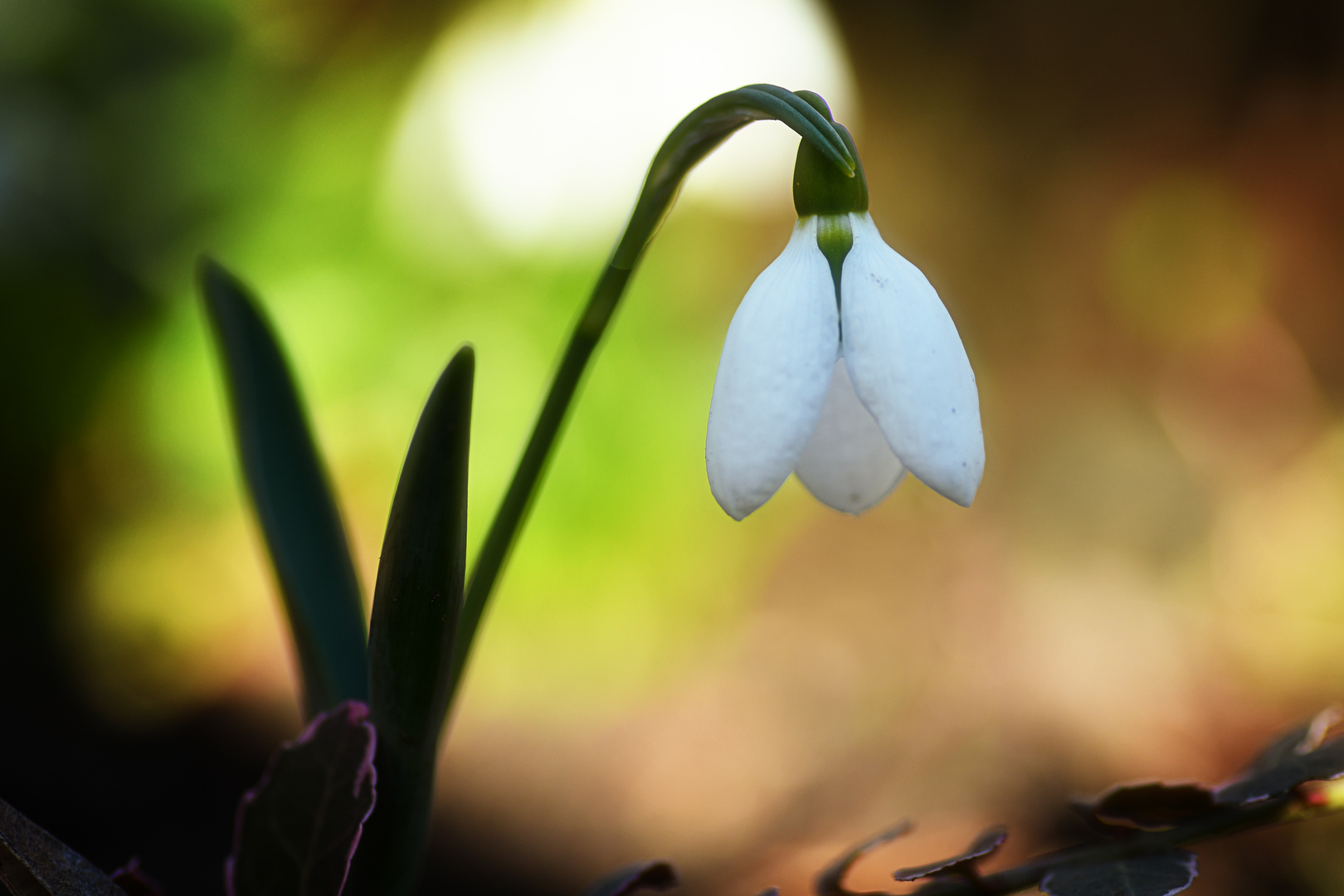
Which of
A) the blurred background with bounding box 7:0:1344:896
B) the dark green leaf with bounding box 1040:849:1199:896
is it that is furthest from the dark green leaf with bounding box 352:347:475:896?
the blurred background with bounding box 7:0:1344:896

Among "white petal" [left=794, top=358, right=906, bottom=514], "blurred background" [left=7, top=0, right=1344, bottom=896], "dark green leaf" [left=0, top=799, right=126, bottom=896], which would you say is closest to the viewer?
"dark green leaf" [left=0, top=799, right=126, bottom=896]

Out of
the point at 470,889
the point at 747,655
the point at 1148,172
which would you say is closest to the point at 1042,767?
the point at 747,655

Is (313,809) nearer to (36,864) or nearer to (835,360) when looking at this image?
(36,864)

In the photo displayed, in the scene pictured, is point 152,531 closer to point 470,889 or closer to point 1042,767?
point 470,889

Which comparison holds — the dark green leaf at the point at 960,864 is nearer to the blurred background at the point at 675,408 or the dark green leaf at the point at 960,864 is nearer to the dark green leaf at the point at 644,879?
the dark green leaf at the point at 644,879

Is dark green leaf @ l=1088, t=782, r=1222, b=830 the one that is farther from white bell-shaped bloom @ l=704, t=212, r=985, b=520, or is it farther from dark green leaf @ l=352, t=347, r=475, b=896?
dark green leaf @ l=352, t=347, r=475, b=896

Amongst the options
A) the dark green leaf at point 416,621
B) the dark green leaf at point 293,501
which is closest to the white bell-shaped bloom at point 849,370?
the dark green leaf at point 416,621

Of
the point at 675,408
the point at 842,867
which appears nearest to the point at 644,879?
the point at 842,867
